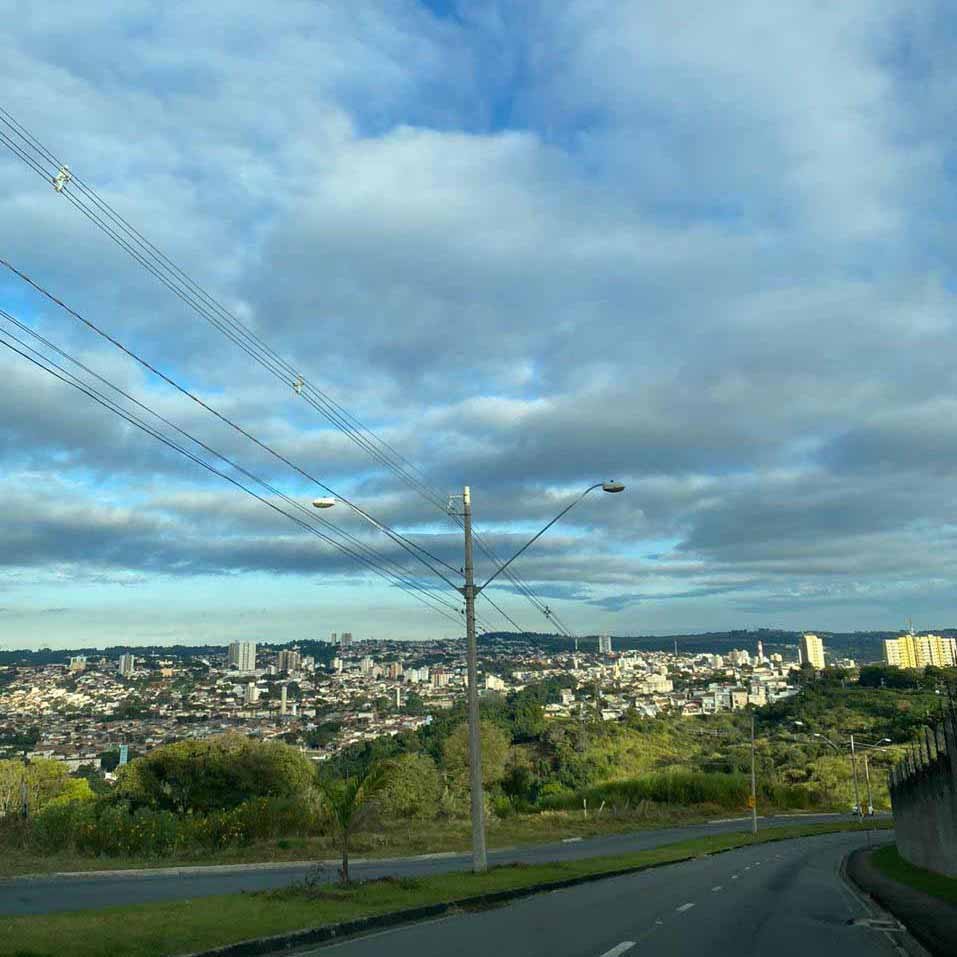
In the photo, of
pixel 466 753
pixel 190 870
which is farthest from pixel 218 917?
pixel 466 753

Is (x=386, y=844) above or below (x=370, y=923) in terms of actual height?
below

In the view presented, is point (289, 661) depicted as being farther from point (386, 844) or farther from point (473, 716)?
point (473, 716)

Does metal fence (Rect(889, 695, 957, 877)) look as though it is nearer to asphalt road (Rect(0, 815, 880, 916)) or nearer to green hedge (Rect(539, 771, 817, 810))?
asphalt road (Rect(0, 815, 880, 916))

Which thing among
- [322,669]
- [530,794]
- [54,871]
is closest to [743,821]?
[530,794]

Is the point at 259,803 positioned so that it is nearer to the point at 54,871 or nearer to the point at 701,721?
the point at 54,871

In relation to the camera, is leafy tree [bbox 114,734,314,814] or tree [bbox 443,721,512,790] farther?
tree [bbox 443,721,512,790]

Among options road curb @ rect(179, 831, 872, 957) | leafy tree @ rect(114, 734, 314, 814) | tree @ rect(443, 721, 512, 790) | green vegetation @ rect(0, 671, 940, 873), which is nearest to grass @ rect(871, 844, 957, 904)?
green vegetation @ rect(0, 671, 940, 873)
